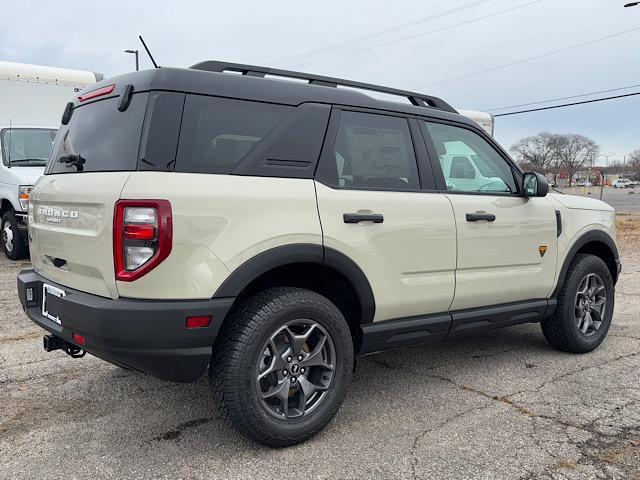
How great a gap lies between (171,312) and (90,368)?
2000mm

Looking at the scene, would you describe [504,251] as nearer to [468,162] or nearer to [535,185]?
[535,185]

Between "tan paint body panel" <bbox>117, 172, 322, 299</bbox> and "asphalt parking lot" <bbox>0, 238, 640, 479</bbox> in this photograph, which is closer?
"tan paint body panel" <bbox>117, 172, 322, 299</bbox>

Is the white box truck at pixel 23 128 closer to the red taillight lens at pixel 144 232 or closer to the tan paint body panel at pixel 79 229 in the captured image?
the tan paint body panel at pixel 79 229

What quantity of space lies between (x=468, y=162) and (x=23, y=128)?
28.4 ft

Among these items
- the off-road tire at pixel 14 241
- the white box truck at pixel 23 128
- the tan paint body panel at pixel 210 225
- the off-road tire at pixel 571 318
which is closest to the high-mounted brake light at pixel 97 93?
the tan paint body panel at pixel 210 225

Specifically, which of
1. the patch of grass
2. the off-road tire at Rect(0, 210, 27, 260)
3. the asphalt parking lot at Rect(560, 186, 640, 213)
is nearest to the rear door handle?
the off-road tire at Rect(0, 210, 27, 260)

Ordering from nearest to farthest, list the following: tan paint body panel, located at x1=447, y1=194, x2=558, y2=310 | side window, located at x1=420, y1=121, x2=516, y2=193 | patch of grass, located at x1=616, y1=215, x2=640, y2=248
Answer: tan paint body panel, located at x1=447, y1=194, x2=558, y2=310
side window, located at x1=420, y1=121, x2=516, y2=193
patch of grass, located at x1=616, y1=215, x2=640, y2=248

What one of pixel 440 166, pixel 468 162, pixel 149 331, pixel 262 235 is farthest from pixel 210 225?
pixel 468 162

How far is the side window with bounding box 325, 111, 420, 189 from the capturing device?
3.39m

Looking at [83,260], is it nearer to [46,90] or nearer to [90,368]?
[90,368]

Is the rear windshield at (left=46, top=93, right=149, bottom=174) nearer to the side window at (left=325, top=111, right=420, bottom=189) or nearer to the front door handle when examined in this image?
the side window at (left=325, top=111, right=420, bottom=189)

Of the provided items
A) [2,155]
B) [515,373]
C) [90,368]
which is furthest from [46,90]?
[515,373]

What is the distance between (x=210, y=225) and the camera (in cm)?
278

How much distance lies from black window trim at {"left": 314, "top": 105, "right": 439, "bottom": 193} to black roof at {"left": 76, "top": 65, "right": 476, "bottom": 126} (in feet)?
0.12
